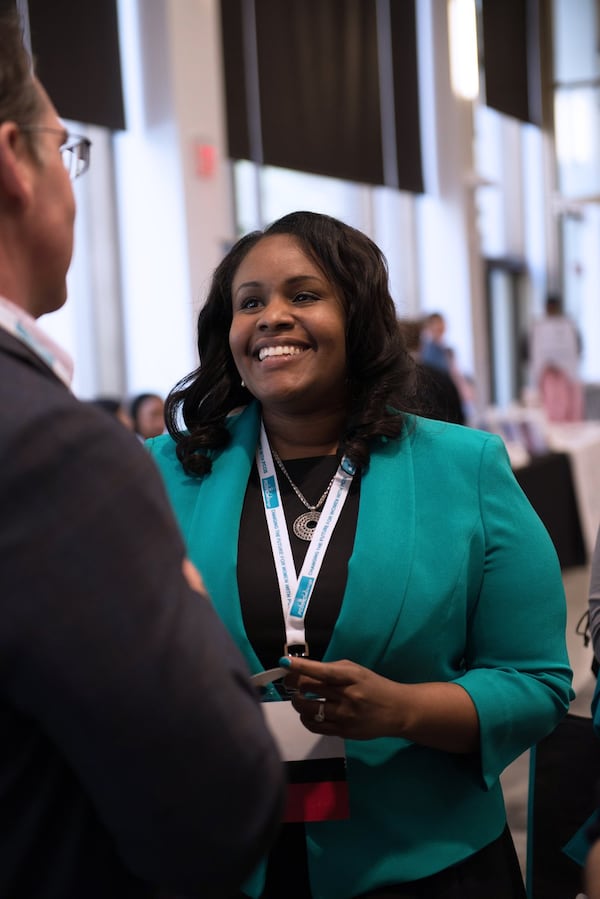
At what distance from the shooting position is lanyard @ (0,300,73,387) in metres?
0.85

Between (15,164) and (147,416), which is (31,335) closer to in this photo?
(15,164)

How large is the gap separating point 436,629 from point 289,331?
567mm

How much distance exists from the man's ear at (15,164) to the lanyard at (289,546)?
0.85m

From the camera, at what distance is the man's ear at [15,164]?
872 millimetres

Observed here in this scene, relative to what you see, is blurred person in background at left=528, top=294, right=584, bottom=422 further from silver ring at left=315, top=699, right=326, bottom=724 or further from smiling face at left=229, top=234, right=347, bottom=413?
silver ring at left=315, top=699, right=326, bottom=724

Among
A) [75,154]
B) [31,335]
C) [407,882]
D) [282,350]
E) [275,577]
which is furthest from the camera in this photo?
[282,350]

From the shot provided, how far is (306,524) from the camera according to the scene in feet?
5.48

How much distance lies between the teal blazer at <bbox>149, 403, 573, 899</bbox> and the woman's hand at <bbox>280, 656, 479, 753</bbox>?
0.16 ft

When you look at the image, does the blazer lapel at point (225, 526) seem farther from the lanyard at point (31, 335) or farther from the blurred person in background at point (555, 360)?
the blurred person in background at point (555, 360)

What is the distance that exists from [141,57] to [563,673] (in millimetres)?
6366

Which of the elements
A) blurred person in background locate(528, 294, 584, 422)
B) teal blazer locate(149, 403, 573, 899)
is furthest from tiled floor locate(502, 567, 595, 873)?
blurred person in background locate(528, 294, 584, 422)

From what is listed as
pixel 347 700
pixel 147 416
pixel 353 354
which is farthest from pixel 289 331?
pixel 147 416

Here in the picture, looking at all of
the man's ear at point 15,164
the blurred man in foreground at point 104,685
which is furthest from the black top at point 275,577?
the man's ear at point 15,164

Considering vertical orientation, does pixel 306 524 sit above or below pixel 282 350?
below
